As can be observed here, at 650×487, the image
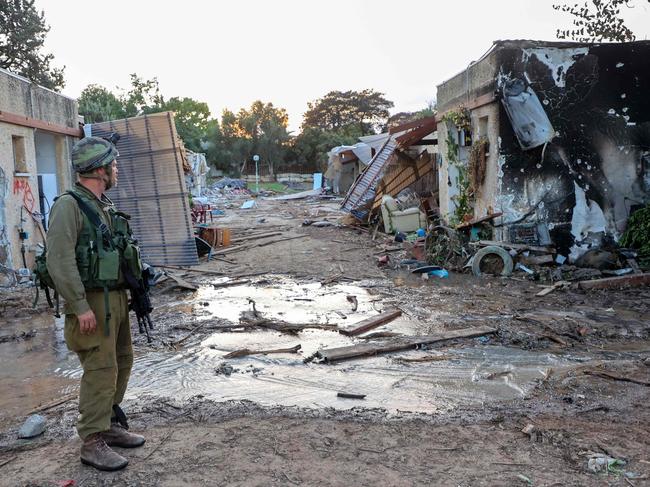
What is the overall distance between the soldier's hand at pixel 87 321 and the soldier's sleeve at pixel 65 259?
0.03 meters

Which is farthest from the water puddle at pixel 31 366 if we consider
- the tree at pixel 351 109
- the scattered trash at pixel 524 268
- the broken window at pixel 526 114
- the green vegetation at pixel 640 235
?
the tree at pixel 351 109

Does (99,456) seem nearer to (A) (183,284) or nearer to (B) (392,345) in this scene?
(B) (392,345)

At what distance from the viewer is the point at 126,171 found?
1261cm

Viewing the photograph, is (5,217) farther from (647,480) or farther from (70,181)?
(647,480)

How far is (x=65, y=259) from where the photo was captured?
11.1 feet

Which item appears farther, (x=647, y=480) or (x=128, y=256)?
(x=128, y=256)

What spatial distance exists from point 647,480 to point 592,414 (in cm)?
108

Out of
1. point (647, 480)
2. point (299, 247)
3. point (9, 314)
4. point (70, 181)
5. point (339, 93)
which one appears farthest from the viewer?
point (339, 93)

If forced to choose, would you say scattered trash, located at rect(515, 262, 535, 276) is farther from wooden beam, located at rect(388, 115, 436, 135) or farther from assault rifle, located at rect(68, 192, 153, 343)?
assault rifle, located at rect(68, 192, 153, 343)

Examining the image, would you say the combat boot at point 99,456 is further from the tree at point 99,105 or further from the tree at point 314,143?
the tree at point 314,143

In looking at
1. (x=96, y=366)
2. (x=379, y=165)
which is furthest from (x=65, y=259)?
(x=379, y=165)

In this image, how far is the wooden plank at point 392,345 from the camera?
6031mm

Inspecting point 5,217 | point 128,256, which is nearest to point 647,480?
point 128,256

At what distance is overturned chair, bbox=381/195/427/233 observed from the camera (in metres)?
16.7
